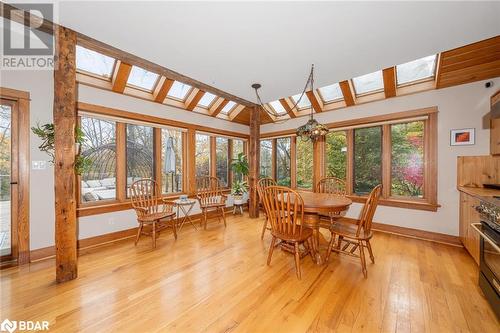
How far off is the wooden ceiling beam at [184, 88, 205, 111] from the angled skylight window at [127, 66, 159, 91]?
2.34 feet

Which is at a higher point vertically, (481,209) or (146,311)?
(481,209)

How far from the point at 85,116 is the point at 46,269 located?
2100mm

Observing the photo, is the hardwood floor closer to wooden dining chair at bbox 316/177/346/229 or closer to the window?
wooden dining chair at bbox 316/177/346/229

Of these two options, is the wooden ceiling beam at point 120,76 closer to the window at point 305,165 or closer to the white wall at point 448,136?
the window at point 305,165

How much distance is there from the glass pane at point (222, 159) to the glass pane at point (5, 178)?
3353mm

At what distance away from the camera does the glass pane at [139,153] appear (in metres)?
3.54

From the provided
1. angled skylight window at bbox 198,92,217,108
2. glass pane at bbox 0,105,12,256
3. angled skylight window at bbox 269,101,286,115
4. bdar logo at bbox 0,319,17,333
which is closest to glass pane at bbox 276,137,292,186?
angled skylight window at bbox 269,101,286,115

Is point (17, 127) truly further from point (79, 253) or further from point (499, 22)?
point (499, 22)

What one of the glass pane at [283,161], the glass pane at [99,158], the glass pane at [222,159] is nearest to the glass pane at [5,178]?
the glass pane at [99,158]

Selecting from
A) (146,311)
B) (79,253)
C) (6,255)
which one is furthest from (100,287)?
(6,255)

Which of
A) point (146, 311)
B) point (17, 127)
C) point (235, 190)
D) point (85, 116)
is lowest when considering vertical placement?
point (146, 311)

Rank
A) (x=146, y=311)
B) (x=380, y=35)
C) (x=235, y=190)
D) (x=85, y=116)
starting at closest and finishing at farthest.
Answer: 1. (x=146, y=311)
2. (x=380, y=35)
3. (x=85, y=116)
4. (x=235, y=190)

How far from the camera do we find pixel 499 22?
1877 millimetres

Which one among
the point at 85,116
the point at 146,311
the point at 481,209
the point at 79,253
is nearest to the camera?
the point at 146,311
